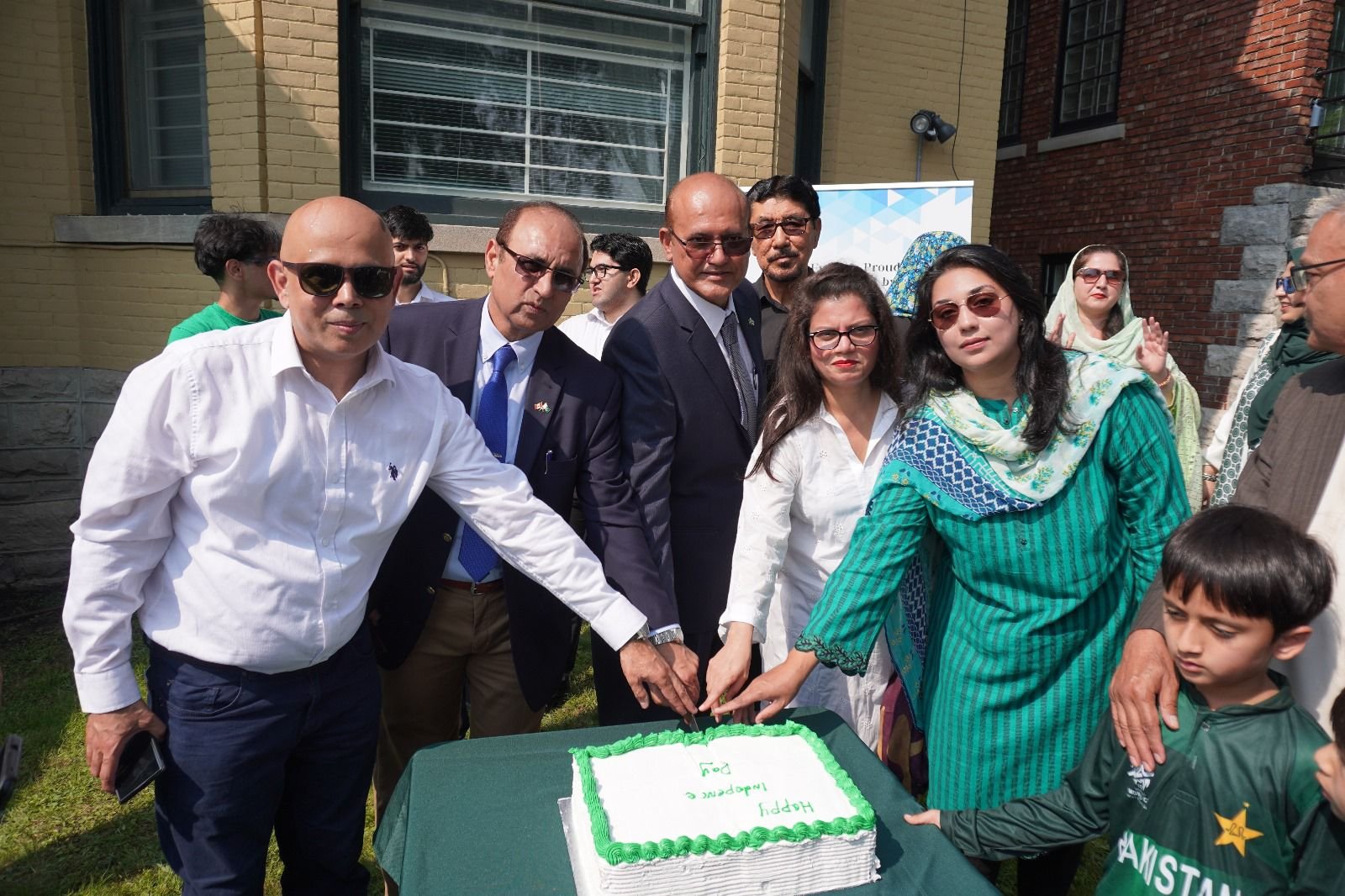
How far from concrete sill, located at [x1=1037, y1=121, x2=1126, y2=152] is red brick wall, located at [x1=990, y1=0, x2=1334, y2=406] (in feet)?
0.25

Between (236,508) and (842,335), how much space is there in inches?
63.2

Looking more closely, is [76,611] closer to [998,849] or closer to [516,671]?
[516,671]

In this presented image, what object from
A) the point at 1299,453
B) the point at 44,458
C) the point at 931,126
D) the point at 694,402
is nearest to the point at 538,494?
the point at 694,402

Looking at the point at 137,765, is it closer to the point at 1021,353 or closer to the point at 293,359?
the point at 293,359

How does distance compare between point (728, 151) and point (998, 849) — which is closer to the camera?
point (998, 849)

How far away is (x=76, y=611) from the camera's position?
1.93 meters

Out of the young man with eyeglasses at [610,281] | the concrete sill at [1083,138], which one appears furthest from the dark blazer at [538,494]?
the concrete sill at [1083,138]

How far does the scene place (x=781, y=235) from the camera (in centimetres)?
372

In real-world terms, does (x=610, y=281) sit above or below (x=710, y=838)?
above

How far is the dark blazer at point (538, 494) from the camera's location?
2.58 metres

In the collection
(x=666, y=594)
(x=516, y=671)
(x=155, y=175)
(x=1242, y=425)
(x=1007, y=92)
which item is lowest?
(x=516, y=671)

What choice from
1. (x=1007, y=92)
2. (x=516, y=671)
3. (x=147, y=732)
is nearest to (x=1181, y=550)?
(x=516, y=671)

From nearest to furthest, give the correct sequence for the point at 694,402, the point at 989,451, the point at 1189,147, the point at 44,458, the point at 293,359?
1. the point at 293,359
2. the point at 989,451
3. the point at 694,402
4. the point at 44,458
5. the point at 1189,147

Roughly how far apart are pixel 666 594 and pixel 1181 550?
1.35 m
